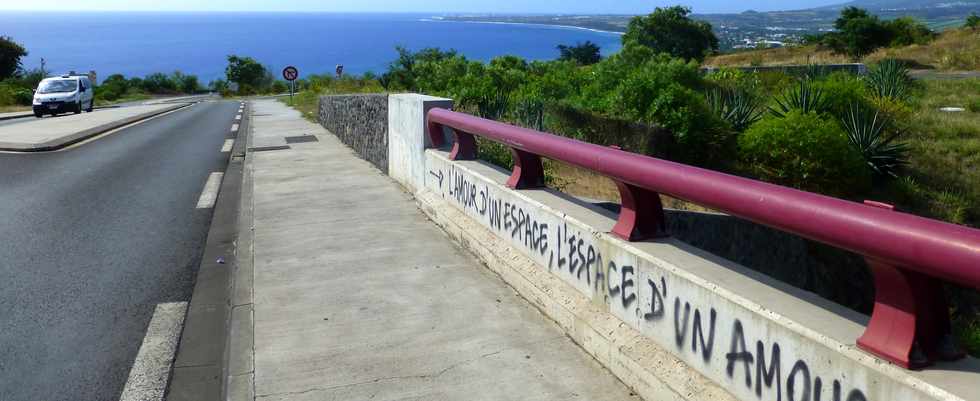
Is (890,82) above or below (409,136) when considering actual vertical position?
above

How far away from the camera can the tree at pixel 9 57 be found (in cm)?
7481

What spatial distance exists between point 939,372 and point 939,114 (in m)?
18.5

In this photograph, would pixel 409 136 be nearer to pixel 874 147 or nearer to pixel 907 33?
pixel 874 147

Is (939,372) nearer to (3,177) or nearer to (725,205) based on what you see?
(725,205)

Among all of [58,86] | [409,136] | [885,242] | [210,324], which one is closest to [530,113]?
[409,136]

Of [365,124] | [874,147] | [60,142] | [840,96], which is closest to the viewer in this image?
[365,124]

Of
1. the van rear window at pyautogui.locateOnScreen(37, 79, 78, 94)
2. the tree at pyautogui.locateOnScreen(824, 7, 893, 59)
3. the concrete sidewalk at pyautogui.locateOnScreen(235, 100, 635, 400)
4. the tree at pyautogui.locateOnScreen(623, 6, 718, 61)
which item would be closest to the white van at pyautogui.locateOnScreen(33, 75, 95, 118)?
the van rear window at pyautogui.locateOnScreen(37, 79, 78, 94)

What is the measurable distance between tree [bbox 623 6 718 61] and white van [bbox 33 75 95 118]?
41365 mm

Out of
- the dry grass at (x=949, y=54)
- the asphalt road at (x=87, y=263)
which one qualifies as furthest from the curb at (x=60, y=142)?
the dry grass at (x=949, y=54)

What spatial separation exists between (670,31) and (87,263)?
217 feet

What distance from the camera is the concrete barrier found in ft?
9.73

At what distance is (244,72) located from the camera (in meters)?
98.6

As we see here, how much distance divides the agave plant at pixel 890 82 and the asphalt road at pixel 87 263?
14.3 meters

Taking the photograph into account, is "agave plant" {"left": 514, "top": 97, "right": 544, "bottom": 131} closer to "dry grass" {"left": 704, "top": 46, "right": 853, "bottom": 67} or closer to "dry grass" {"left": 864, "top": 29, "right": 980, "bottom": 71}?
"dry grass" {"left": 704, "top": 46, "right": 853, "bottom": 67}
